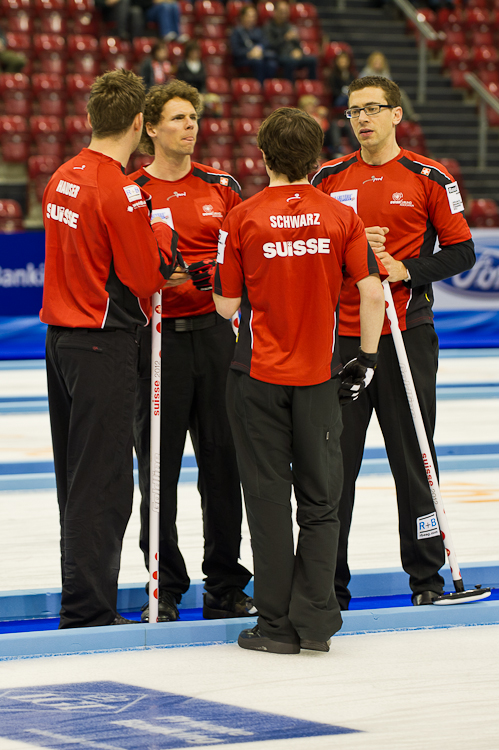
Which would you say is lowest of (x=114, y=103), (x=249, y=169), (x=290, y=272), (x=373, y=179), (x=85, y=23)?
(x=290, y=272)

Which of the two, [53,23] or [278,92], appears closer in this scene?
[53,23]

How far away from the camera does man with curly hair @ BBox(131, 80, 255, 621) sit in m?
4.30

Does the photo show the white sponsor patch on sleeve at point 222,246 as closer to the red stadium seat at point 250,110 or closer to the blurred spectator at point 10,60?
the blurred spectator at point 10,60

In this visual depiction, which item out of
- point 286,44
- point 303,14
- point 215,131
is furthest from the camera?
point 303,14

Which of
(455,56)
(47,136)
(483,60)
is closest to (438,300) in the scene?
(47,136)

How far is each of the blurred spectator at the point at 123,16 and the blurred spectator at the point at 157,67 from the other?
0.86 m

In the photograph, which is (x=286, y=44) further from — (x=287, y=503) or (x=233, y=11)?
(x=287, y=503)

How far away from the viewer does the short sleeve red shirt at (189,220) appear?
4316 mm

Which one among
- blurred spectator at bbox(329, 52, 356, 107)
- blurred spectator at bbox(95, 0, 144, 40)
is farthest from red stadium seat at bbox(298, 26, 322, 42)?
blurred spectator at bbox(95, 0, 144, 40)

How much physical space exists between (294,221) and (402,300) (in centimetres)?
96

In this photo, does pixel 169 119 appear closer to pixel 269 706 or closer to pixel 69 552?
pixel 69 552

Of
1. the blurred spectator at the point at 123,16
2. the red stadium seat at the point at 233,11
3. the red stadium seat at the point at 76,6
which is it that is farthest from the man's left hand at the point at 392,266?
the red stadium seat at the point at 233,11

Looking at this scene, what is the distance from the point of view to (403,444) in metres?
4.39

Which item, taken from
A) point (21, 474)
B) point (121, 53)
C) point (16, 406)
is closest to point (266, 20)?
point (121, 53)
